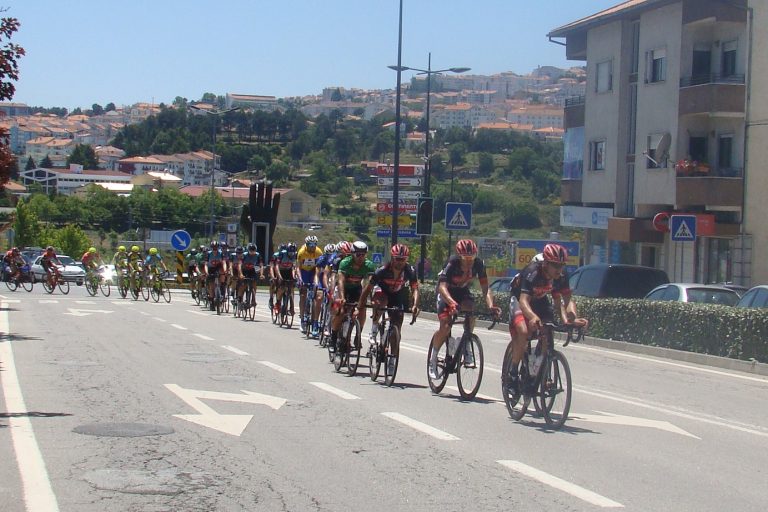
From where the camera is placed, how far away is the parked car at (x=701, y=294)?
70.9 feet

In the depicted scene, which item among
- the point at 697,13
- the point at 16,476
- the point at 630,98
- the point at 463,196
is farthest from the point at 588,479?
the point at 463,196

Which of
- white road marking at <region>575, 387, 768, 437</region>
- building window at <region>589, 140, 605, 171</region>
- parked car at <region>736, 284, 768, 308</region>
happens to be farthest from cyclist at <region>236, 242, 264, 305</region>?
building window at <region>589, 140, 605, 171</region>

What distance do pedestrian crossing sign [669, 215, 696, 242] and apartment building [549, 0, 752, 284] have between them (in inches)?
311

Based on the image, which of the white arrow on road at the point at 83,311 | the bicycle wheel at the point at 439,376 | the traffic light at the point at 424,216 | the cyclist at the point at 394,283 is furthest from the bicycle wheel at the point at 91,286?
the bicycle wheel at the point at 439,376

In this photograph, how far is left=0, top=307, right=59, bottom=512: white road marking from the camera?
280 inches

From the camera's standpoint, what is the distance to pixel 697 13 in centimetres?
3706

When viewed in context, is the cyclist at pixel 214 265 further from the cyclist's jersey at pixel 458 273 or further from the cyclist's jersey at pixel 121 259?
the cyclist's jersey at pixel 458 273

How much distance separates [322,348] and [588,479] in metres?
11.0

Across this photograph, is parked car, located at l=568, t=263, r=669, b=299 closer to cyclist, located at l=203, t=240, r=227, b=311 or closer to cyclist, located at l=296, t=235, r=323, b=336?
cyclist, located at l=296, t=235, r=323, b=336

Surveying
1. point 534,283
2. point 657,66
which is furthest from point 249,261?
point 657,66

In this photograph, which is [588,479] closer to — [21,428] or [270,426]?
[270,426]

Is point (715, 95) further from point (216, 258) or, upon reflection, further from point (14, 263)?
point (14, 263)

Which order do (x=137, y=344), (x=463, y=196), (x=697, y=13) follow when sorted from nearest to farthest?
1. (x=137, y=344)
2. (x=697, y=13)
3. (x=463, y=196)

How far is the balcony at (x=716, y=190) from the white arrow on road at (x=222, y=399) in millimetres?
26536
